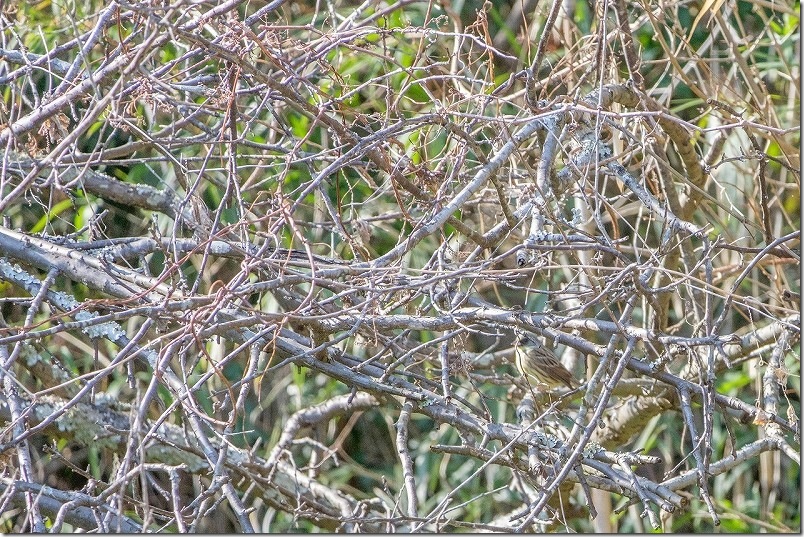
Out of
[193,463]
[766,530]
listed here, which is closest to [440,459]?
[766,530]

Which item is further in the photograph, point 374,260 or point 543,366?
point 543,366

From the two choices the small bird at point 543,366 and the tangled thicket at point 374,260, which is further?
the small bird at point 543,366

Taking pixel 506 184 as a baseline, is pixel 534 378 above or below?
below

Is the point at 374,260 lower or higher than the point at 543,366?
higher

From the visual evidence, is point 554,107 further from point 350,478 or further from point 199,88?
point 350,478

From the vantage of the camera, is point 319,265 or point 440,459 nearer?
point 319,265

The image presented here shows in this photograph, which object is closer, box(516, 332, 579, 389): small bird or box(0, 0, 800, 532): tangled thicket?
box(0, 0, 800, 532): tangled thicket

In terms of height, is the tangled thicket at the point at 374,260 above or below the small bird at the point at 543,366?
above

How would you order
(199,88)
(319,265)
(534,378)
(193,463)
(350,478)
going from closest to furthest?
(319,265)
(199,88)
(193,463)
(534,378)
(350,478)

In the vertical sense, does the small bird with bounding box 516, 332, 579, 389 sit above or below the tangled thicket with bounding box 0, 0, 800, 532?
below

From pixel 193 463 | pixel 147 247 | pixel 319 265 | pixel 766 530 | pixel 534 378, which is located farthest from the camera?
pixel 766 530

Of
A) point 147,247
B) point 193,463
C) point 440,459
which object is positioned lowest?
point 440,459
